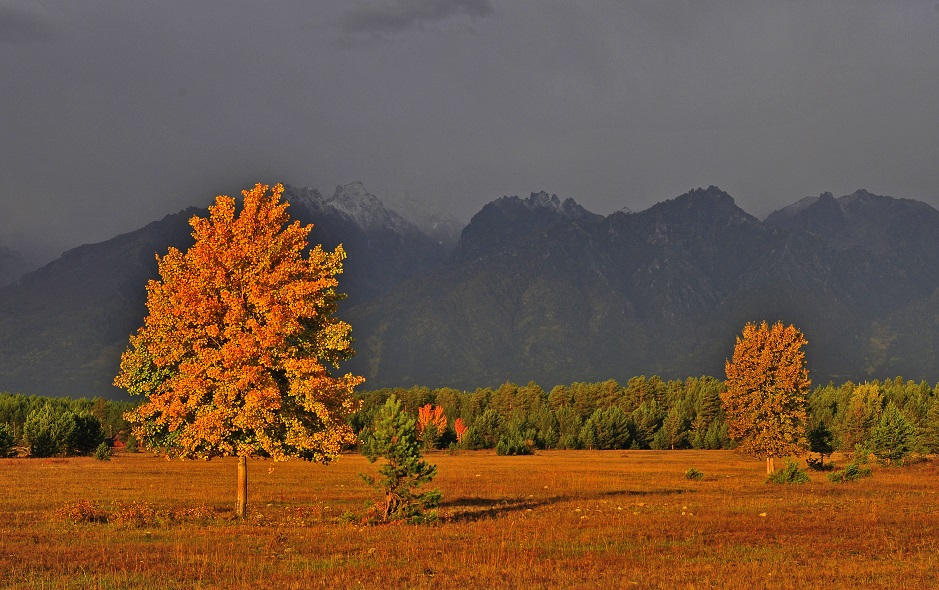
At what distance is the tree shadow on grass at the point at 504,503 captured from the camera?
3997cm

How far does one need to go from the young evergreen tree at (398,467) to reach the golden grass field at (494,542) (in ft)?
4.71

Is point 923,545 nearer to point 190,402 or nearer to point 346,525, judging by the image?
point 346,525

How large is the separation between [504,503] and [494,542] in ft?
59.9

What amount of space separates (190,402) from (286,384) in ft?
13.7

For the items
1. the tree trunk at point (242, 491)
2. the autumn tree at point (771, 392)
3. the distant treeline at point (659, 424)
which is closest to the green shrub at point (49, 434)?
the distant treeline at point (659, 424)

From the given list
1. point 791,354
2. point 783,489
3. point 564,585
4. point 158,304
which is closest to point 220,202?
point 158,304

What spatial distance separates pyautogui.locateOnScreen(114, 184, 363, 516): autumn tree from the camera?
3497cm

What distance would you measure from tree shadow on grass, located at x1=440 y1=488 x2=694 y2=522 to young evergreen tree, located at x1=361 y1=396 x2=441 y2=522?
2.22 metres

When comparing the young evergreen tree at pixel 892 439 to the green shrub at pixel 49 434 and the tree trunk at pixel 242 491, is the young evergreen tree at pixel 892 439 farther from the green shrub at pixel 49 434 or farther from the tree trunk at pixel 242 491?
the green shrub at pixel 49 434

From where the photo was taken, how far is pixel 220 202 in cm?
3703

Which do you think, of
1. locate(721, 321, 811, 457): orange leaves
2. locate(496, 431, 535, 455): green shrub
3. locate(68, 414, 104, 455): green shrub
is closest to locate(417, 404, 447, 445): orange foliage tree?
locate(496, 431, 535, 455): green shrub

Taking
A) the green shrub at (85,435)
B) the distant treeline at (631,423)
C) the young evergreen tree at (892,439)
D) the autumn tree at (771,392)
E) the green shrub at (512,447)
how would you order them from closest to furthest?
the autumn tree at (771,392)
the young evergreen tree at (892,439)
the green shrub at (85,435)
the green shrub at (512,447)
the distant treeline at (631,423)

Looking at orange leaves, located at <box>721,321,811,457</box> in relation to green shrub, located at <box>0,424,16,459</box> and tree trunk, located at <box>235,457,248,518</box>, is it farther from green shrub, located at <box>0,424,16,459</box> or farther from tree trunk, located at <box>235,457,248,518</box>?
green shrub, located at <box>0,424,16,459</box>

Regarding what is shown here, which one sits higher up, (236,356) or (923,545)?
(236,356)
